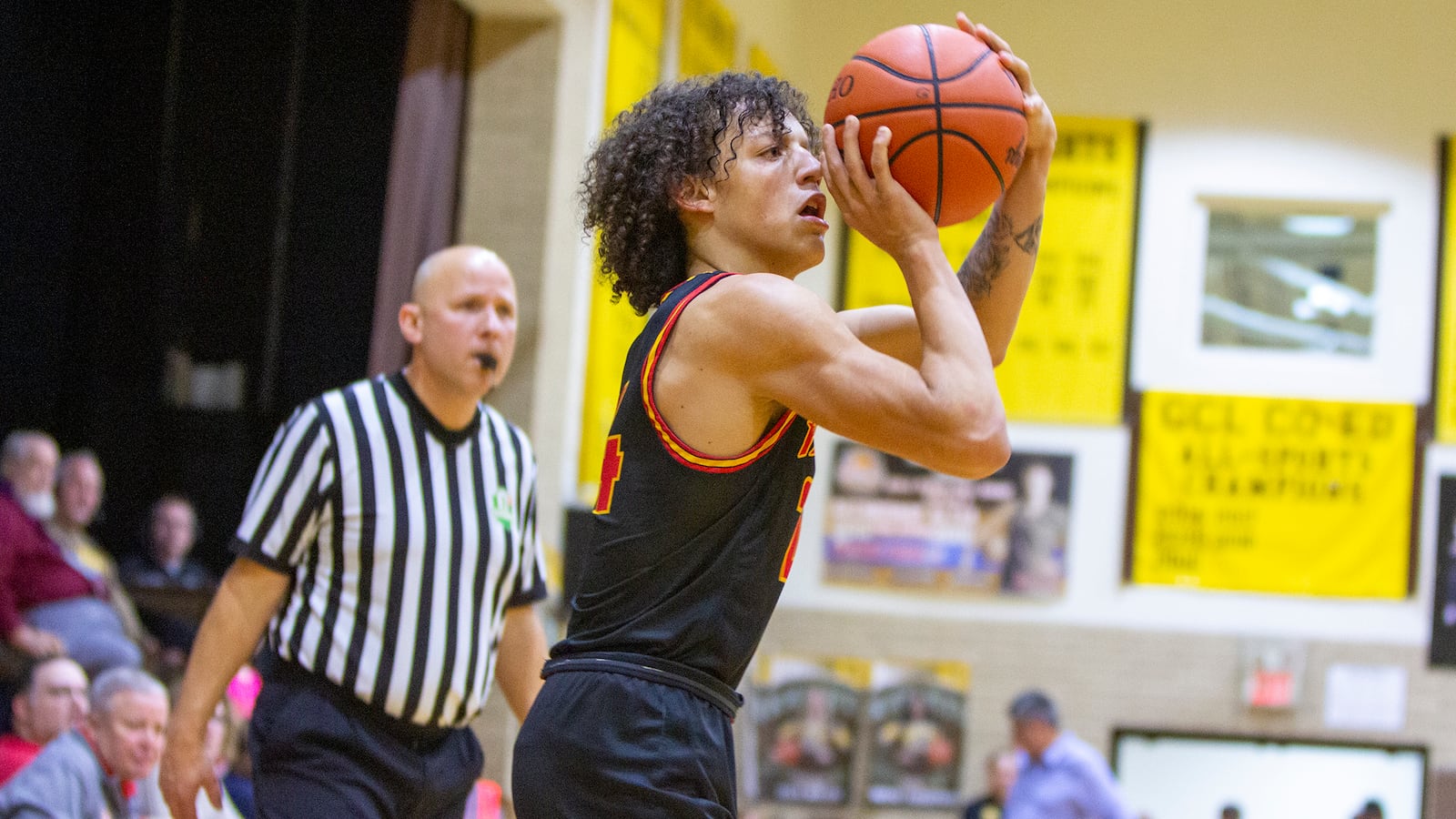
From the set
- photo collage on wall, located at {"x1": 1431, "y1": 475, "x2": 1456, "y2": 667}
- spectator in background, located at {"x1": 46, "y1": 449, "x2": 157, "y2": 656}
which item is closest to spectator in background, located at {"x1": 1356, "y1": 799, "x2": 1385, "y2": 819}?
photo collage on wall, located at {"x1": 1431, "y1": 475, "x2": 1456, "y2": 667}

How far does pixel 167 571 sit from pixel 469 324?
500cm

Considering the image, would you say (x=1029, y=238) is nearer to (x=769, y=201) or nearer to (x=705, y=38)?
(x=769, y=201)

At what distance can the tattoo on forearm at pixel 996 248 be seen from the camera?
2.61 m

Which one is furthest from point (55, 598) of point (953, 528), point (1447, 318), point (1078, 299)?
point (1447, 318)

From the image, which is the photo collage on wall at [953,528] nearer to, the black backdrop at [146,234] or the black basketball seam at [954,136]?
the black backdrop at [146,234]

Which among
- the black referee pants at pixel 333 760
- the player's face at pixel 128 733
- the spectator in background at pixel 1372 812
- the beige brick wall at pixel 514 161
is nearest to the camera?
the black referee pants at pixel 333 760

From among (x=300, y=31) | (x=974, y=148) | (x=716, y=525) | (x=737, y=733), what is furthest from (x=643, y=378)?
(x=737, y=733)

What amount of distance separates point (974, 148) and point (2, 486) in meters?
5.84

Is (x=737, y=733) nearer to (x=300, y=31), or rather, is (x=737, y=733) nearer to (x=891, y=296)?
(x=891, y=296)

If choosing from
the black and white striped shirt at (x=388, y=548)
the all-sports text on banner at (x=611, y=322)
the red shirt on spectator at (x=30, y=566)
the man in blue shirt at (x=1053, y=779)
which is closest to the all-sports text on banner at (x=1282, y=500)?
the man in blue shirt at (x=1053, y=779)

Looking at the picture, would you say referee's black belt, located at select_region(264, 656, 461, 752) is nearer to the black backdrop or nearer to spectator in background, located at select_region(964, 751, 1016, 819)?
the black backdrop

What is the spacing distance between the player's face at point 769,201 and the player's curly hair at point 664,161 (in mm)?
19

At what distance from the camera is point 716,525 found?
7.34 feet

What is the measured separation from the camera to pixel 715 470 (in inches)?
87.9
